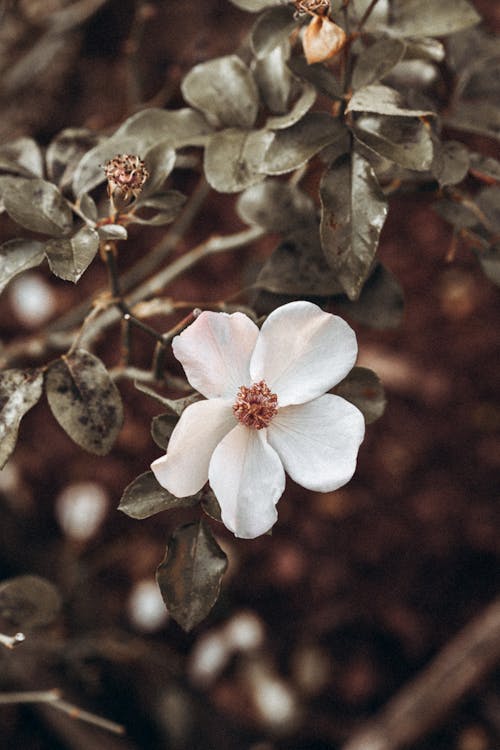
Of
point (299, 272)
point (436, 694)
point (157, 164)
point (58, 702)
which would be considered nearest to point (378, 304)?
point (299, 272)

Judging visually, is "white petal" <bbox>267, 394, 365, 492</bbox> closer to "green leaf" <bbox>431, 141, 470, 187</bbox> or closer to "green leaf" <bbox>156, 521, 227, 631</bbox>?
"green leaf" <bbox>156, 521, 227, 631</bbox>

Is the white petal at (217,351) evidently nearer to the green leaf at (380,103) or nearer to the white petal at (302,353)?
the white petal at (302,353)

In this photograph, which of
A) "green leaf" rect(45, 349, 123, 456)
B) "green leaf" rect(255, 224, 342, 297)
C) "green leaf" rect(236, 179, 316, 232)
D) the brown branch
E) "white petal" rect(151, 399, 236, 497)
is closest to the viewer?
"white petal" rect(151, 399, 236, 497)

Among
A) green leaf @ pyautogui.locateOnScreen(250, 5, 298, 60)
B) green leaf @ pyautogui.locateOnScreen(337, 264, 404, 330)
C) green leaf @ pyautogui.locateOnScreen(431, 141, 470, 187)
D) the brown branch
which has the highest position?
green leaf @ pyautogui.locateOnScreen(250, 5, 298, 60)

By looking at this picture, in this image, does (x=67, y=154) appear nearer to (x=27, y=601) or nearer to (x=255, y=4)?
(x=255, y=4)

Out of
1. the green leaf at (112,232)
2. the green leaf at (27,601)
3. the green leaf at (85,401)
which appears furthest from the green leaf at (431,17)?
the green leaf at (27,601)

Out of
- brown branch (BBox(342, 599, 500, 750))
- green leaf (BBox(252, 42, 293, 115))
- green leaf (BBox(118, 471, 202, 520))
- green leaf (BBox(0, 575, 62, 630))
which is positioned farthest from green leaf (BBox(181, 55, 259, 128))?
brown branch (BBox(342, 599, 500, 750))

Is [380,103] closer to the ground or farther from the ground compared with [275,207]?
farther from the ground
